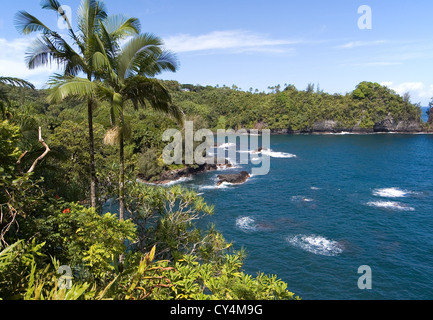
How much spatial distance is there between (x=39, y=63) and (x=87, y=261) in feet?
21.9

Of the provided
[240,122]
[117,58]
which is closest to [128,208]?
[117,58]

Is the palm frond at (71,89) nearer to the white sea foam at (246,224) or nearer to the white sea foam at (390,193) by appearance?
the white sea foam at (246,224)

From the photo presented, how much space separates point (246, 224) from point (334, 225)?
8785 millimetres

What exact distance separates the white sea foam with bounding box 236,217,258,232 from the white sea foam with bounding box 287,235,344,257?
3888 mm

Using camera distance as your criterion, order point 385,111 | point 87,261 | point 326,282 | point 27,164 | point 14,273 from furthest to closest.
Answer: point 385,111 < point 326,282 < point 27,164 < point 87,261 < point 14,273

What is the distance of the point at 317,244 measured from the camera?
26766mm

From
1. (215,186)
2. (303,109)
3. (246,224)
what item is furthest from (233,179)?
(303,109)

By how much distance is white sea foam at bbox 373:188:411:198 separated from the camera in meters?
40.1

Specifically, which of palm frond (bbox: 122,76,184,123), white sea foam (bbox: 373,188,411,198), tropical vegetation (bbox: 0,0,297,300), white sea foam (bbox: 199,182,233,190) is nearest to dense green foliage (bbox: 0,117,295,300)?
tropical vegetation (bbox: 0,0,297,300)

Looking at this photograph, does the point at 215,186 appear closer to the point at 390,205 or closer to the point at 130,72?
the point at 390,205
